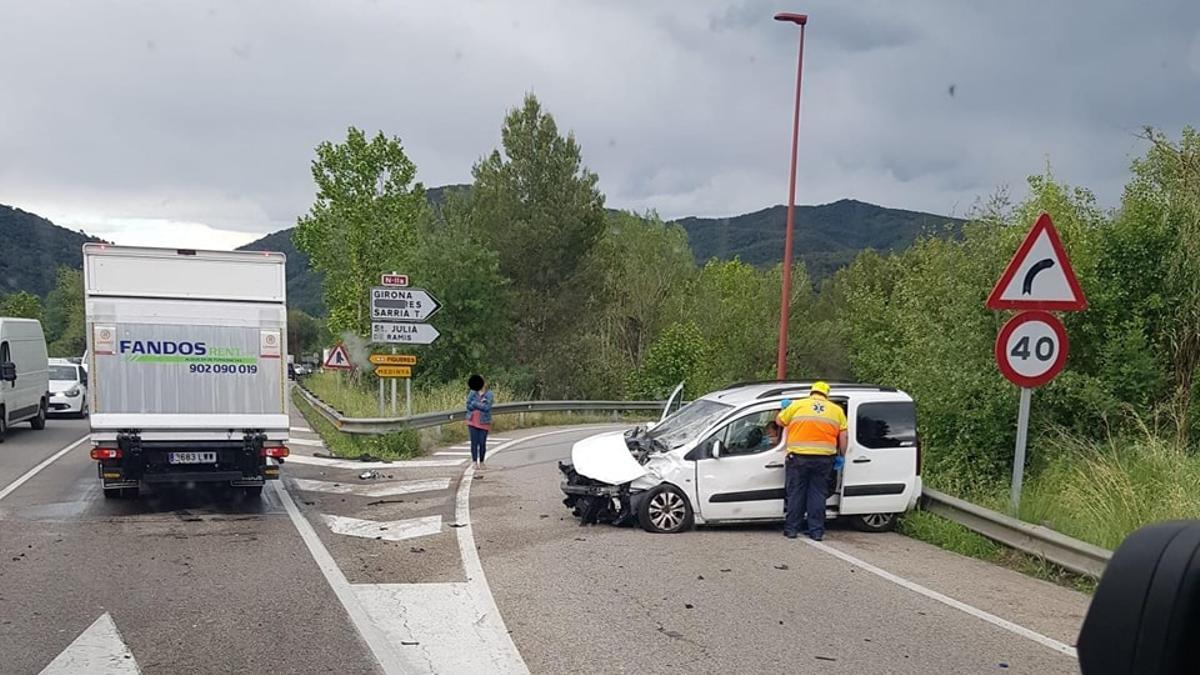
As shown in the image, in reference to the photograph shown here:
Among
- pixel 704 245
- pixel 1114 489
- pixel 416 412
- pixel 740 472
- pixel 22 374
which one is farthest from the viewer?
pixel 704 245

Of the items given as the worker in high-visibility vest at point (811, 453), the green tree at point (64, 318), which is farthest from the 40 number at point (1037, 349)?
the green tree at point (64, 318)

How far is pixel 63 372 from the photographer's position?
27.4 metres

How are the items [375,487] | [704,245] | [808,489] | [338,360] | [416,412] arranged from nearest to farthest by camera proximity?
[808,489] < [375,487] < [416,412] < [338,360] < [704,245]

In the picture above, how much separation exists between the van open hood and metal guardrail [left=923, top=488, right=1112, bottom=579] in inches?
129

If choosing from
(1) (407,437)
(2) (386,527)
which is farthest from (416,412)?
(2) (386,527)

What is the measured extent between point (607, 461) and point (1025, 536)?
14.1 feet

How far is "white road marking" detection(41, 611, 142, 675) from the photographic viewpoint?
5.71m

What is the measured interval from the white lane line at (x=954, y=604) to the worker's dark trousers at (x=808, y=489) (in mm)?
297

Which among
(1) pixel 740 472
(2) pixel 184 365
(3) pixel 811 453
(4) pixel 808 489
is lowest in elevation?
(4) pixel 808 489

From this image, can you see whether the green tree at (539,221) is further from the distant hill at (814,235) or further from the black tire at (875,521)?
the black tire at (875,521)

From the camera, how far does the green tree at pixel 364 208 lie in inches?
1823

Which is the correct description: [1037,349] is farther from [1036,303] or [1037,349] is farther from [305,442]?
[305,442]

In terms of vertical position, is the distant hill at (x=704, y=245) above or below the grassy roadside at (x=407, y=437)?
above

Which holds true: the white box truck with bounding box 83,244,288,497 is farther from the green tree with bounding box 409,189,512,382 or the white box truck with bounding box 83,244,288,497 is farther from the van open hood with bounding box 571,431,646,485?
the green tree with bounding box 409,189,512,382
